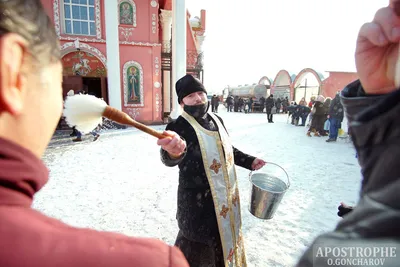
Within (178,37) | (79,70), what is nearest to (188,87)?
(178,37)

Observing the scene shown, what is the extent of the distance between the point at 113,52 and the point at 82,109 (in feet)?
35.5

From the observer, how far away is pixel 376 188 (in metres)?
0.40

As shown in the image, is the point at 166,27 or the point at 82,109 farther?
the point at 166,27

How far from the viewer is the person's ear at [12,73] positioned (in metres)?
0.41

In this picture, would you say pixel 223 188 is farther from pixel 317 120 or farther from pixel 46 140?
pixel 317 120

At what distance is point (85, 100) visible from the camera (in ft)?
3.19

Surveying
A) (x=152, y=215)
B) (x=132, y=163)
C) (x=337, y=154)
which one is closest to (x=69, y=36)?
(x=132, y=163)

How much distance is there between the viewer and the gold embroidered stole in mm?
1709

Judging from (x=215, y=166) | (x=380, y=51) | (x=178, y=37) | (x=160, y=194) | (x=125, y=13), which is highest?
(x=125, y=13)

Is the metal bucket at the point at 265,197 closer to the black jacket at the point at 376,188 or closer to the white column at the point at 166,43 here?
the black jacket at the point at 376,188

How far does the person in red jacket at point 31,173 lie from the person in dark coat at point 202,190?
3.80ft

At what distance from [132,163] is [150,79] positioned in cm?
774

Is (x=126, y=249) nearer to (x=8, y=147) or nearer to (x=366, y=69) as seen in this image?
(x=8, y=147)

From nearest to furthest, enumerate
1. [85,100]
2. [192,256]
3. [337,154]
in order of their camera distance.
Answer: [85,100], [192,256], [337,154]
